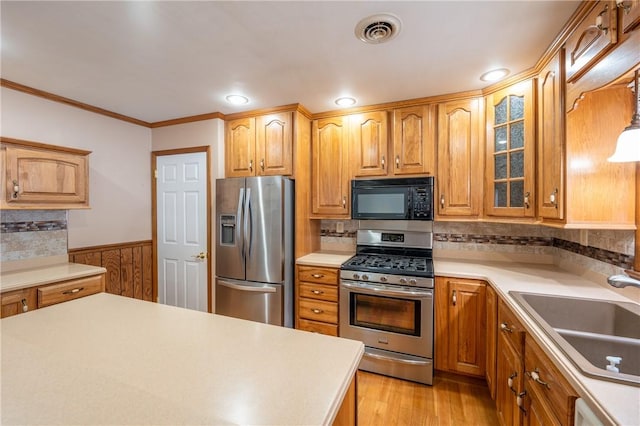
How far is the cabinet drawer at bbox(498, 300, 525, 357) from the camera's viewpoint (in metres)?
1.33

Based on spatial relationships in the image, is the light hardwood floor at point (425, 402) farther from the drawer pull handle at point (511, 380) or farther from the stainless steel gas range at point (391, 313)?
the drawer pull handle at point (511, 380)

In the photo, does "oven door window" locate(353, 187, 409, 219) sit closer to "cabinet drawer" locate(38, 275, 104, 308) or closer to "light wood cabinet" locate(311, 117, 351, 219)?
"light wood cabinet" locate(311, 117, 351, 219)

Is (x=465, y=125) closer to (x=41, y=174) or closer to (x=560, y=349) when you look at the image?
(x=560, y=349)

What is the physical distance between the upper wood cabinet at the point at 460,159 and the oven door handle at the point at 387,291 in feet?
2.41

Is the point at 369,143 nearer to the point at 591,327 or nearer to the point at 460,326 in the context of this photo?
the point at 460,326

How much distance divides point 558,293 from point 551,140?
0.93 meters

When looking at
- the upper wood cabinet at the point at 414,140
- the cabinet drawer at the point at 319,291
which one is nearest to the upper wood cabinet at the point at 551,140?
the upper wood cabinet at the point at 414,140

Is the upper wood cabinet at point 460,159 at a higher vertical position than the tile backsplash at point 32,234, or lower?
higher

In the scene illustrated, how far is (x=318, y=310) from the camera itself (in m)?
2.53

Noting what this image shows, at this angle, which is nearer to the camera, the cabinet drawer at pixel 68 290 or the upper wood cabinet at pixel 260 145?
the cabinet drawer at pixel 68 290

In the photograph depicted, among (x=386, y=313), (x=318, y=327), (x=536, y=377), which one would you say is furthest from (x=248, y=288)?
(x=536, y=377)

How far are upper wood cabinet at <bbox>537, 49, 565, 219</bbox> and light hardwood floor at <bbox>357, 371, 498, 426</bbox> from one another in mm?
1411

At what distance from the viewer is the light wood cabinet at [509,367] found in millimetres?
1320

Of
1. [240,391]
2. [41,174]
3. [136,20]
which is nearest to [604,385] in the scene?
[240,391]
